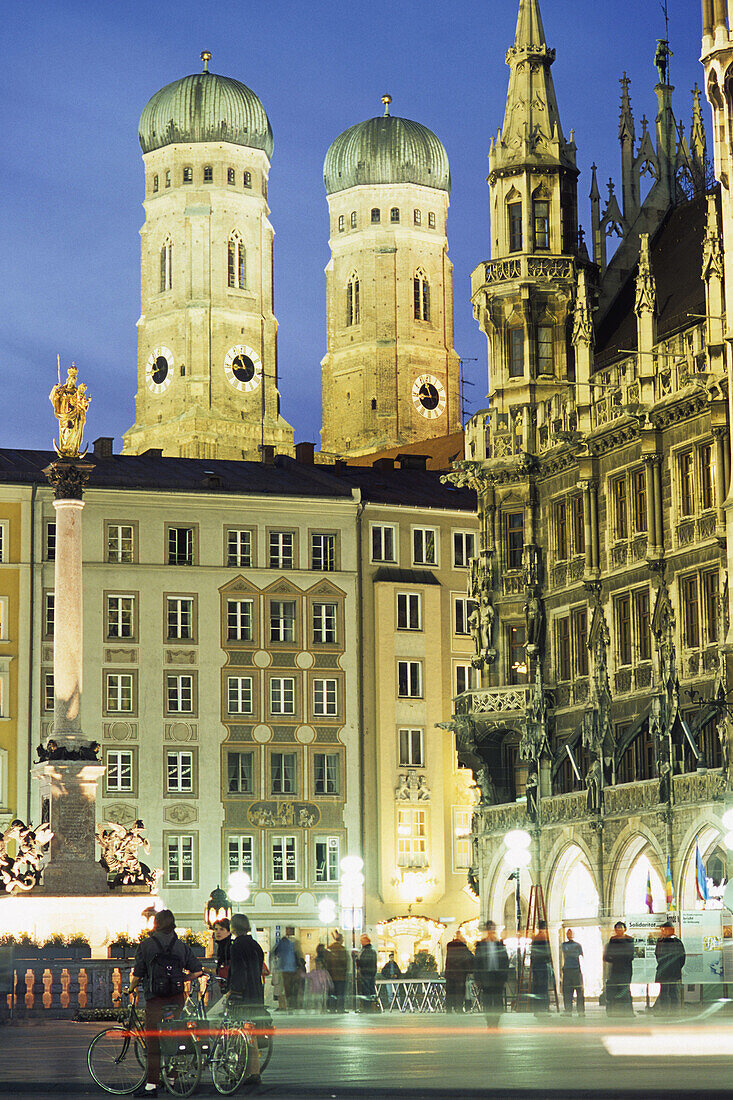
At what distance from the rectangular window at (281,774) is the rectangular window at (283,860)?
76.6 inches

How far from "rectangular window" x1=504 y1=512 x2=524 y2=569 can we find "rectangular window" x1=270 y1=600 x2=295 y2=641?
795 inches

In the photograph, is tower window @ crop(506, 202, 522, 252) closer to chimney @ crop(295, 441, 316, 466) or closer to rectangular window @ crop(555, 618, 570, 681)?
rectangular window @ crop(555, 618, 570, 681)

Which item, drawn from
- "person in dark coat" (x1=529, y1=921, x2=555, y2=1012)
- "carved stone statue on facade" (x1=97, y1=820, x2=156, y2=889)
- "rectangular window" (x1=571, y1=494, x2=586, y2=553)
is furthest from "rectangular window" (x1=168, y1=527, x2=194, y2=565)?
"person in dark coat" (x1=529, y1=921, x2=555, y2=1012)

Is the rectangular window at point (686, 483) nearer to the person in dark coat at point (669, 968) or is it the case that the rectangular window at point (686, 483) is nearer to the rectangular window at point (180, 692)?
the person in dark coat at point (669, 968)

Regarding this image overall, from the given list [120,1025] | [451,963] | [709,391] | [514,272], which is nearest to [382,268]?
[514,272]

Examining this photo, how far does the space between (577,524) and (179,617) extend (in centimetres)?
2495

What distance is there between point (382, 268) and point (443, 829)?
267ft

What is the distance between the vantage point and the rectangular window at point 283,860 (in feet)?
287

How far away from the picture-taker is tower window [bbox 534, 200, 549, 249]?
71562 millimetres

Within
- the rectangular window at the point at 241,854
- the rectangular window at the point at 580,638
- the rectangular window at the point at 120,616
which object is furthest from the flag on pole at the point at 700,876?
the rectangular window at the point at 120,616

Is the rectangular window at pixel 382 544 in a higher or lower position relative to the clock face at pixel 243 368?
lower

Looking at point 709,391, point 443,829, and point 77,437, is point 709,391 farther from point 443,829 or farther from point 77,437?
point 443,829

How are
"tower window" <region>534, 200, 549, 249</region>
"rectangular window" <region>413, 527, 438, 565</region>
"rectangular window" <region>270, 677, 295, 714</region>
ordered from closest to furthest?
"tower window" <region>534, 200, 549, 249</region>
"rectangular window" <region>270, 677, 295, 714</region>
"rectangular window" <region>413, 527, 438, 565</region>

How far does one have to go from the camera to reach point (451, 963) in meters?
42.2
